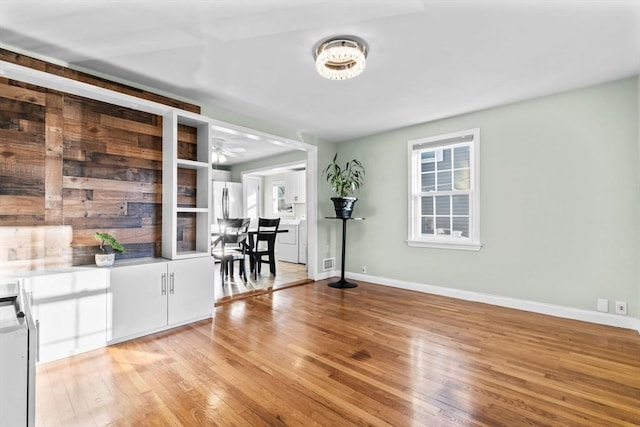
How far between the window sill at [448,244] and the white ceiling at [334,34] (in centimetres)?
170

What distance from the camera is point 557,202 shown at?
3.26 meters

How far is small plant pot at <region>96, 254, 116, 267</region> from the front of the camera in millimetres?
2594

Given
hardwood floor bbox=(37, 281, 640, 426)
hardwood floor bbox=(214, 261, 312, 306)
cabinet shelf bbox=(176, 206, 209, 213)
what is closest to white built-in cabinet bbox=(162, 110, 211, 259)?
cabinet shelf bbox=(176, 206, 209, 213)

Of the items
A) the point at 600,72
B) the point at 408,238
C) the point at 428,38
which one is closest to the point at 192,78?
the point at 428,38

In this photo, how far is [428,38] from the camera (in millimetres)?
2244

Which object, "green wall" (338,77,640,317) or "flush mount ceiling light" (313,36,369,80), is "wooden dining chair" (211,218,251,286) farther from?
"flush mount ceiling light" (313,36,369,80)

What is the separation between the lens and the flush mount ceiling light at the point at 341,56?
226 cm

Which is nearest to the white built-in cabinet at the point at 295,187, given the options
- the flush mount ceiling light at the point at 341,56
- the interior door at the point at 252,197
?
the interior door at the point at 252,197

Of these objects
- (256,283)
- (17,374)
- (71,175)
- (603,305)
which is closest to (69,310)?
(71,175)

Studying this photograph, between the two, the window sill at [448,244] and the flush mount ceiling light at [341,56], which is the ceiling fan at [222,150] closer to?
the flush mount ceiling light at [341,56]

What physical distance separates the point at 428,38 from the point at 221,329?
299cm

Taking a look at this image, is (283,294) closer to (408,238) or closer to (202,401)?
(408,238)

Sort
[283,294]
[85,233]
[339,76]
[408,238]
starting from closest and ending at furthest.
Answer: [339,76]
[85,233]
[283,294]
[408,238]

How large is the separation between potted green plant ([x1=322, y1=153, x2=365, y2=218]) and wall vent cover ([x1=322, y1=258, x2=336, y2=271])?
91 centimetres
